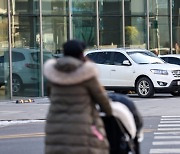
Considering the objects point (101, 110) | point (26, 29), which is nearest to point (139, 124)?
point (101, 110)

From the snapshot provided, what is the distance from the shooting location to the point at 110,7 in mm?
24062

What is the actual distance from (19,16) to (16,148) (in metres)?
11.9

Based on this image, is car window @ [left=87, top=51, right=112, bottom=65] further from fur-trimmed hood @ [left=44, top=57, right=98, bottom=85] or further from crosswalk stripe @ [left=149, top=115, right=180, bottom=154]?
fur-trimmed hood @ [left=44, top=57, right=98, bottom=85]

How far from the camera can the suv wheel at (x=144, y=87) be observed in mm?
19364

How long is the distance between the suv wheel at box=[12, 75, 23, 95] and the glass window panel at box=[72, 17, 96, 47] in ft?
11.5

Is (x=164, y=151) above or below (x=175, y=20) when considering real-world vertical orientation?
below

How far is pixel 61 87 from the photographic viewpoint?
4.53 metres

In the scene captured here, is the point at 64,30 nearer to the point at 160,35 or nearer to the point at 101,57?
the point at 101,57

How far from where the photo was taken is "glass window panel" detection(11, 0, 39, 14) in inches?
822

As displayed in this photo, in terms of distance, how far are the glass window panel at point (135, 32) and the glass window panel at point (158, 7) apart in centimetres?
70

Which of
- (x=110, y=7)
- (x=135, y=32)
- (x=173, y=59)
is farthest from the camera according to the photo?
(x=135, y=32)

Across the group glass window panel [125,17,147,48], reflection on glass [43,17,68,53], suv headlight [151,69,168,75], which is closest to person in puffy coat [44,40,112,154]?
suv headlight [151,69,168,75]

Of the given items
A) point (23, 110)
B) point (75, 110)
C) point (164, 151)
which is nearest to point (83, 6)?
point (23, 110)

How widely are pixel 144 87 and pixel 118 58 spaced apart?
5.03ft
